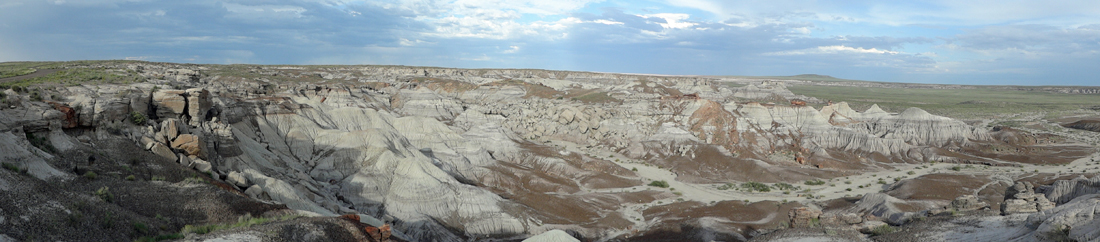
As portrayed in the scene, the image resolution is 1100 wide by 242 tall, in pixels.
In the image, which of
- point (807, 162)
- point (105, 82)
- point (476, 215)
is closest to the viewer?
point (476, 215)

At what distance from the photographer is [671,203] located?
46781mm

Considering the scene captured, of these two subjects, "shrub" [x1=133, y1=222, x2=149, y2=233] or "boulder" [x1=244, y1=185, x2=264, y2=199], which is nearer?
"shrub" [x1=133, y1=222, x2=149, y2=233]

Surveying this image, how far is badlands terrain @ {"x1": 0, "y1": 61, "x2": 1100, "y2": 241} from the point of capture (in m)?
17.2

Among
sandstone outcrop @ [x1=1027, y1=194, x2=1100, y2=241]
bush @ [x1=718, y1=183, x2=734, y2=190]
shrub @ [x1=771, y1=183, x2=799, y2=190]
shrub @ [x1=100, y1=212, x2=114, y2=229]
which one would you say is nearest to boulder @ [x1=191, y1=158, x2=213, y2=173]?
shrub @ [x1=100, y1=212, x2=114, y2=229]

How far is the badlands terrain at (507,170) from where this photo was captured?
56.6 ft

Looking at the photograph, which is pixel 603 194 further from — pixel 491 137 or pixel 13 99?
pixel 13 99

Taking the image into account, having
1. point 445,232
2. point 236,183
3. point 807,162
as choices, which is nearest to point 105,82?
point 236,183

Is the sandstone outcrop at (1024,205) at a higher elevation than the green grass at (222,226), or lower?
lower

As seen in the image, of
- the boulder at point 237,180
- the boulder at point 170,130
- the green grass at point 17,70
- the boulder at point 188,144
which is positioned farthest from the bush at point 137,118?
the green grass at point 17,70

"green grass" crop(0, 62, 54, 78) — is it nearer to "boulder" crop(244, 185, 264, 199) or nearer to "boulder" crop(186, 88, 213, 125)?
"boulder" crop(186, 88, 213, 125)

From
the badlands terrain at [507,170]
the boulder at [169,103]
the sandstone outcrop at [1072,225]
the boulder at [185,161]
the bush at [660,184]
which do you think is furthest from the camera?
the bush at [660,184]

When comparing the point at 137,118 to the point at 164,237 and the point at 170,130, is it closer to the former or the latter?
the point at 170,130

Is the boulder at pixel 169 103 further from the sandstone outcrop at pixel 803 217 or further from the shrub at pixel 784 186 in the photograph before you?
the shrub at pixel 784 186

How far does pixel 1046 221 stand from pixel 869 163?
176 ft
